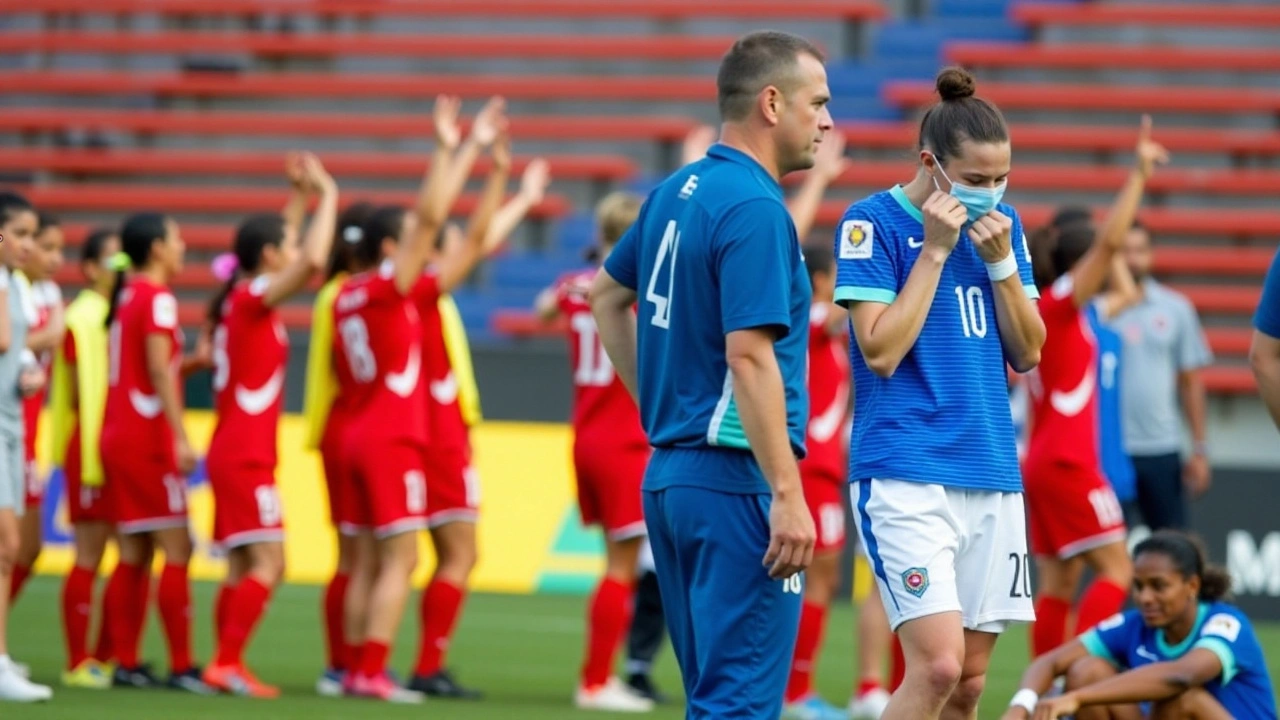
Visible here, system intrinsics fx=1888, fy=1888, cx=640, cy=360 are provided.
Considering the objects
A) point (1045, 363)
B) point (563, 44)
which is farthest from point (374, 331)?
point (563, 44)

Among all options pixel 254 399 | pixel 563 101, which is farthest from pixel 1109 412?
pixel 563 101

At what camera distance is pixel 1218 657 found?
22.2ft

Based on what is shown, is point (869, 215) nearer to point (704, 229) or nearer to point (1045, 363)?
point (704, 229)

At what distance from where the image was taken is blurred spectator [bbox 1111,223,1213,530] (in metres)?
11.4

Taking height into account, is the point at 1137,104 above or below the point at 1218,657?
above

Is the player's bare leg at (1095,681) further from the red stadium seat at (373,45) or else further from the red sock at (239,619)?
the red stadium seat at (373,45)

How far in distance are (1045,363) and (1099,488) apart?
0.60 m

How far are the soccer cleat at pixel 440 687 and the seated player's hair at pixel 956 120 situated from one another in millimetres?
4686

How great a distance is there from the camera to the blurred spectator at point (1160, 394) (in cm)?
1141

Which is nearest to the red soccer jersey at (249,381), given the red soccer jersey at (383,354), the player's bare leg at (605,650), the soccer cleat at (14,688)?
the red soccer jersey at (383,354)

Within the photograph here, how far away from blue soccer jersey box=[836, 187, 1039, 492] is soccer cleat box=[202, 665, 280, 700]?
4.54m

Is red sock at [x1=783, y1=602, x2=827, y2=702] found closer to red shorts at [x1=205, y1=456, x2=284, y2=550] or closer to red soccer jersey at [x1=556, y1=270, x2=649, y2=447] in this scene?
red soccer jersey at [x1=556, y1=270, x2=649, y2=447]

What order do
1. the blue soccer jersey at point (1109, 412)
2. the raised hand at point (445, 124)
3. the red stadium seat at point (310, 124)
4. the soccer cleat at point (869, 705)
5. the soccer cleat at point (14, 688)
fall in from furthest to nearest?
1. the red stadium seat at point (310, 124)
2. the blue soccer jersey at point (1109, 412)
3. the raised hand at point (445, 124)
4. the soccer cleat at point (869, 705)
5. the soccer cleat at point (14, 688)

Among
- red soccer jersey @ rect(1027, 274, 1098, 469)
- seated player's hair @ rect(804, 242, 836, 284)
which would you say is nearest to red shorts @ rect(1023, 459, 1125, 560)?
red soccer jersey @ rect(1027, 274, 1098, 469)
